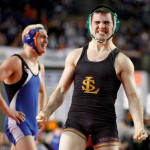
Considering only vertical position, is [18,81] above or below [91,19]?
below

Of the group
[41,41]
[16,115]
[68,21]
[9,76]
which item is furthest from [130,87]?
[68,21]

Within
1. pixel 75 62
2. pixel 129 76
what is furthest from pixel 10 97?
pixel 129 76

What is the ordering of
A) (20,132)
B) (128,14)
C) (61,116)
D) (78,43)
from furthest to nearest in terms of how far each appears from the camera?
(128,14) < (78,43) < (61,116) < (20,132)

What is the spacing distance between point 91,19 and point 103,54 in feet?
1.35

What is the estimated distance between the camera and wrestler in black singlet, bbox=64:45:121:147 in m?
6.09

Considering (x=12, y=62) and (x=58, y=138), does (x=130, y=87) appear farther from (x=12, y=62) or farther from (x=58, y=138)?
(x=58, y=138)

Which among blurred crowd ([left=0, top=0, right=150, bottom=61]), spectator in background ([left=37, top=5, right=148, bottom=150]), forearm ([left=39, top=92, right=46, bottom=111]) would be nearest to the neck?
spectator in background ([left=37, top=5, right=148, bottom=150])

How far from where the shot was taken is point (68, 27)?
71.4 feet

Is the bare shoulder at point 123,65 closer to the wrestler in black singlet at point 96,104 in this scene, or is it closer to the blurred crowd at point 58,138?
the wrestler in black singlet at point 96,104

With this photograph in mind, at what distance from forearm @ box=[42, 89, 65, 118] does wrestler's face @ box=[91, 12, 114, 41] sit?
0.71 metres

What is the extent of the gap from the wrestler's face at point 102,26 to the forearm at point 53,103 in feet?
2.34

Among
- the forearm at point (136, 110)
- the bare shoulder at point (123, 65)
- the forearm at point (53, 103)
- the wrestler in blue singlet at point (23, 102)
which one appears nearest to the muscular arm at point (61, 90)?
the forearm at point (53, 103)

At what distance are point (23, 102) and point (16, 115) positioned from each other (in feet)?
0.87

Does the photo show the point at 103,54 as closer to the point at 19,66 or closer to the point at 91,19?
the point at 91,19
